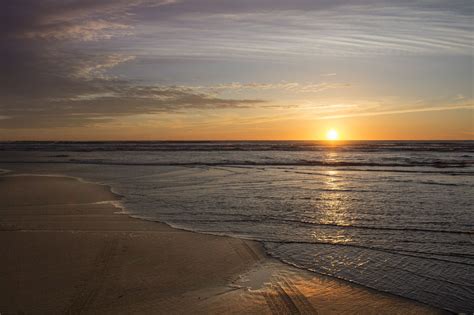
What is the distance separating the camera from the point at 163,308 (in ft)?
16.5

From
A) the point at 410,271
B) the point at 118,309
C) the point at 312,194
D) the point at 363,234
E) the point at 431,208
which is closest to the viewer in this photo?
the point at 118,309

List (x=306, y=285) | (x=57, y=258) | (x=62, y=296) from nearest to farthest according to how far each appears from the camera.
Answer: (x=62, y=296), (x=306, y=285), (x=57, y=258)

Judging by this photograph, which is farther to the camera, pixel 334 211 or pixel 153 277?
pixel 334 211

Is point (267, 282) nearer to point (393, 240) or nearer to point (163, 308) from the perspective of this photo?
point (163, 308)

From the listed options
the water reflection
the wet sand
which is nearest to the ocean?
the water reflection

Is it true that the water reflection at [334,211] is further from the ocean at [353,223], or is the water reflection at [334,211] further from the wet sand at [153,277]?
the wet sand at [153,277]

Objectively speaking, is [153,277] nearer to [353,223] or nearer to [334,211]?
[353,223]

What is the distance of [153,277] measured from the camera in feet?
20.0

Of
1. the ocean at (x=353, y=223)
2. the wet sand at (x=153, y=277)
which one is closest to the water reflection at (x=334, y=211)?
the ocean at (x=353, y=223)

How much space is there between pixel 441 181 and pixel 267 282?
15975 millimetres

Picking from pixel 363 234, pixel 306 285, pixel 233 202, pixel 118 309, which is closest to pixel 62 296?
pixel 118 309

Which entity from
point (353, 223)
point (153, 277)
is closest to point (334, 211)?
point (353, 223)

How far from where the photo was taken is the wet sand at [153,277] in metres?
5.11

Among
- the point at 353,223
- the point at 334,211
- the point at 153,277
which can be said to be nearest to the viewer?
the point at 153,277
